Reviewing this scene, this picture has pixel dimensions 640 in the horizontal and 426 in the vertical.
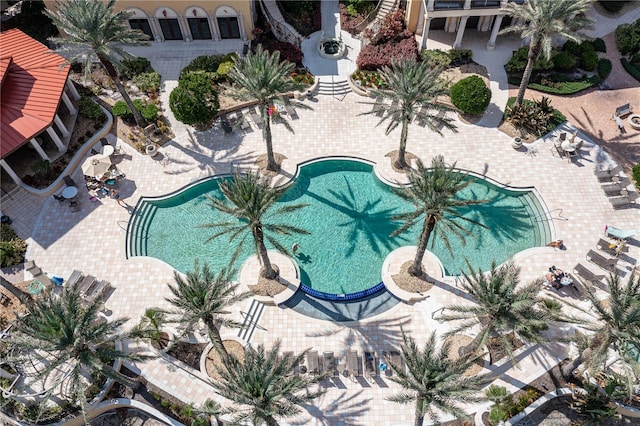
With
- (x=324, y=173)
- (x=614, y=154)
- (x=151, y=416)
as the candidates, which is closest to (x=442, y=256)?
(x=324, y=173)

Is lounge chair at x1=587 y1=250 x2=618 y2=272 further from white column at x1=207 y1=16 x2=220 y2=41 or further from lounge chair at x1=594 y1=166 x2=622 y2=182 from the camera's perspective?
white column at x1=207 y1=16 x2=220 y2=41

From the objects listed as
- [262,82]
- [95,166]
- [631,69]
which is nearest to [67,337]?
[95,166]

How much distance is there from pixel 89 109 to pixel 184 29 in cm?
1285

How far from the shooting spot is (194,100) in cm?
3869

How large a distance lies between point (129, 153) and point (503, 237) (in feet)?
103

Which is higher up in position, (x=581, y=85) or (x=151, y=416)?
(x=581, y=85)

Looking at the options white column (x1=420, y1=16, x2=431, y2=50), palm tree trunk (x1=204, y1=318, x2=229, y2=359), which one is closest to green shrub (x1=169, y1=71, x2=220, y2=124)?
palm tree trunk (x1=204, y1=318, x2=229, y2=359)

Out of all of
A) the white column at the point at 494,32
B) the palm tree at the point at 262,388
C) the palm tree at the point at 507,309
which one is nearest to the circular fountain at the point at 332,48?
the white column at the point at 494,32

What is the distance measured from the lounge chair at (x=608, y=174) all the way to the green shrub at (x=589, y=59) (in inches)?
490

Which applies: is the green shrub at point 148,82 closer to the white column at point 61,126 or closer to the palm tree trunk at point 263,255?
the white column at point 61,126

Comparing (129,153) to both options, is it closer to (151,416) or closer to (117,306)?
(117,306)

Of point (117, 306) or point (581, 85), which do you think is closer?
point (117, 306)

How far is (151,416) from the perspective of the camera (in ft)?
91.4

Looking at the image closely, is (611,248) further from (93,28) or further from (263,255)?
(93,28)
